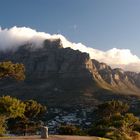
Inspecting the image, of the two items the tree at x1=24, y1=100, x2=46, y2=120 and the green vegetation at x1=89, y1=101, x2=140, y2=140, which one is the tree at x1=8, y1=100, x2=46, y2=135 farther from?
the green vegetation at x1=89, y1=101, x2=140, y2=140

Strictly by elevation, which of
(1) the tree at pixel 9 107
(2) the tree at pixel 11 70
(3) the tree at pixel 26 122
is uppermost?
(2) the tree at pixel 11 70

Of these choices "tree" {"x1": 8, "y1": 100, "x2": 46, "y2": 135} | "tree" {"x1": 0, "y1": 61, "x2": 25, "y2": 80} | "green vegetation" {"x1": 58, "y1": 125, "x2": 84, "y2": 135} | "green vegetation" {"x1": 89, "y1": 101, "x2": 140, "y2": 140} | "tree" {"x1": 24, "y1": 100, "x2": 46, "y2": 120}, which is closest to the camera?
"green vegetation" {"x1": 89, "y1": 101, "x2": 140, "y2": 140}

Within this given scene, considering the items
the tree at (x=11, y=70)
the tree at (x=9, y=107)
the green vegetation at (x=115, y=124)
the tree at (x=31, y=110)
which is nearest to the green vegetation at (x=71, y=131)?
the green vegetation at (x=115, y=124)

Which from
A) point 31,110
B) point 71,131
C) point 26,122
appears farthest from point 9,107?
point 31,110

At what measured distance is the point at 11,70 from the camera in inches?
2164

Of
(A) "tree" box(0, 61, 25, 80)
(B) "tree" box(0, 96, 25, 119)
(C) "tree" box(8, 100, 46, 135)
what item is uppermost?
(A) "tree" box(0, 61, 25, 80)

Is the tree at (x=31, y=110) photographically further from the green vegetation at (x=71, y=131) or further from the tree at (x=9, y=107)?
the tree at (x=9, y=107)

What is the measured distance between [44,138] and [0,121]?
21.6 m

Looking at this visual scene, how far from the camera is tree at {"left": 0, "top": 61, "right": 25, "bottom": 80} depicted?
54.4m

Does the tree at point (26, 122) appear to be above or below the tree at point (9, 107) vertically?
below

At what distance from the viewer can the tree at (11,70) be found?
5441cm

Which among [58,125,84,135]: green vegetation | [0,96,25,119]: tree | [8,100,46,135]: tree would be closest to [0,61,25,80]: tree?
[0,96,25,119]: tree

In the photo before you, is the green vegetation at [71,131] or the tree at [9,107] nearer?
the tree at [9,107]

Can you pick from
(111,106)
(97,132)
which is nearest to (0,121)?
(97,132)
